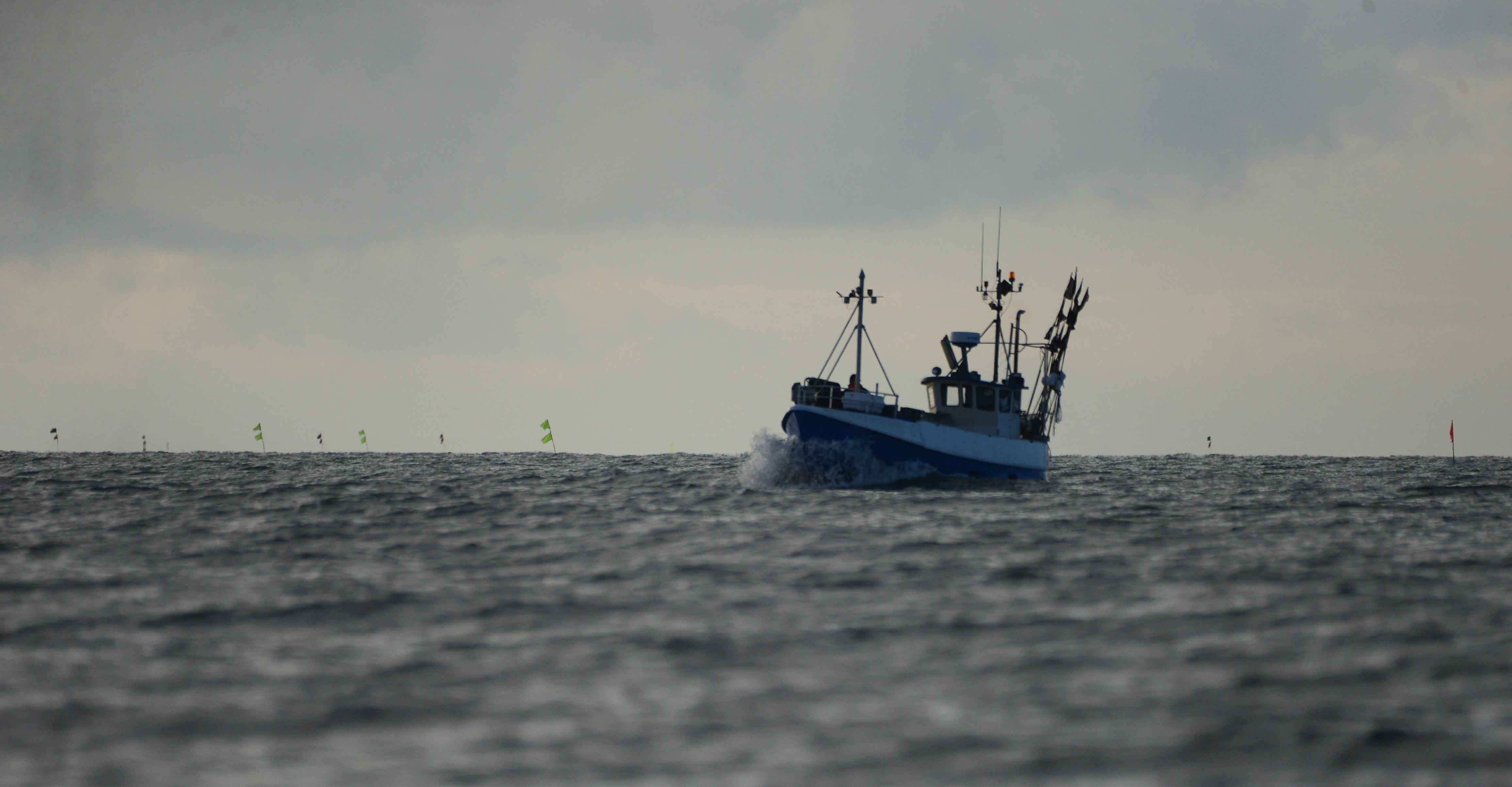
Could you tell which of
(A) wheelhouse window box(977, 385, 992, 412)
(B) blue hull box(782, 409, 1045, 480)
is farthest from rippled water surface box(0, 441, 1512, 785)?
(A) wheelhouse window box(977, 385, 992, 412)

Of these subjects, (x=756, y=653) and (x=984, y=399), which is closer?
(x=756, y=653)

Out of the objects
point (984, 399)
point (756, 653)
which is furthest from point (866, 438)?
point (756, 653)

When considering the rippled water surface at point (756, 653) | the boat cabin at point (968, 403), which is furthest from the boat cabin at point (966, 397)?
the rippled water surface at point (756, 653)

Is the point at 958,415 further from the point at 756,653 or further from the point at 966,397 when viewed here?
the point at 756,653

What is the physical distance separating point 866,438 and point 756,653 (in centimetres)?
3017

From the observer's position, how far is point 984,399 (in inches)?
1925

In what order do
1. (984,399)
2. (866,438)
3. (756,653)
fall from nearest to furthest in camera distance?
(756,653) → (866,438) → (984,399)

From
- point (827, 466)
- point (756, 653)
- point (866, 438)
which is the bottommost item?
point (756, 653)

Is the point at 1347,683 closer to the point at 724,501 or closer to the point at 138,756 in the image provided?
the point at 138,756

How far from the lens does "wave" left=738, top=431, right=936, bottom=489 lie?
42.3 meters

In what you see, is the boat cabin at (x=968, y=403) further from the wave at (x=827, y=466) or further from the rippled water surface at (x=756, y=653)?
the rippled water surface at (x=756, y=653)

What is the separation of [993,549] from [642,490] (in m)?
23.6

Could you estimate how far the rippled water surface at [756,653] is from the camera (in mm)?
8445

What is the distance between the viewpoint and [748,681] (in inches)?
424
